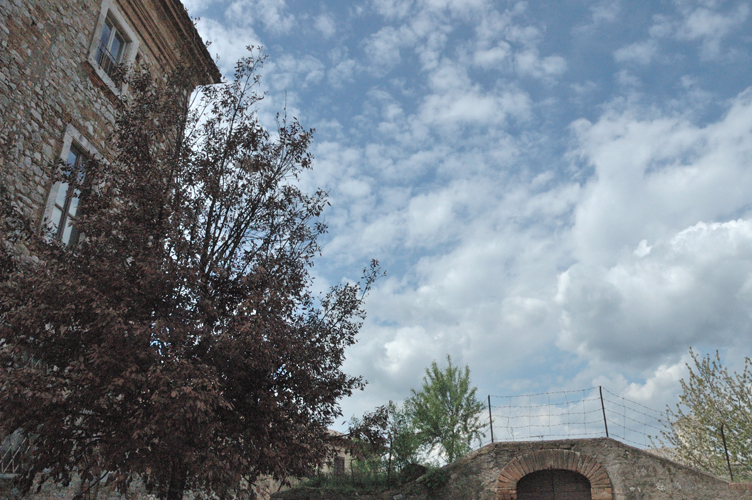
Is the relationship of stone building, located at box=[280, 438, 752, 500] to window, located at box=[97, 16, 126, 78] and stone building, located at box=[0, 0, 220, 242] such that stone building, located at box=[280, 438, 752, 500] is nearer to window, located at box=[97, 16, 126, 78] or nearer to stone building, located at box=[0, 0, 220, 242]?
stone building, located at box=[0, 0, 220, 242]

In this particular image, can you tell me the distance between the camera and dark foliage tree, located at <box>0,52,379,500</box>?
16.7 ft

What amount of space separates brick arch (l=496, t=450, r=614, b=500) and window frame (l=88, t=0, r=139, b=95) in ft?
35.1

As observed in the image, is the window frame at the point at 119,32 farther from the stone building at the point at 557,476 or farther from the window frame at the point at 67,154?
the stone building at the point at 557,476

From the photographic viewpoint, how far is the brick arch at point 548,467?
10.9 meters

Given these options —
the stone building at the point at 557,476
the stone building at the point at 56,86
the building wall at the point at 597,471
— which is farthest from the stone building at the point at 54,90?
the building wall at the point at 597,471

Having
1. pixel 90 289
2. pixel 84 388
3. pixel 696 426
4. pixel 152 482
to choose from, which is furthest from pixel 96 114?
pixel 696 426

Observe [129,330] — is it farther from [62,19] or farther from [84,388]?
[62,19]

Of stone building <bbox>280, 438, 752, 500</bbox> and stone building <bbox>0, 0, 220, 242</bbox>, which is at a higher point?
stone building <bbox>0, 0, 220, 242</bbox>

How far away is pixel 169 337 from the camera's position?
534cm

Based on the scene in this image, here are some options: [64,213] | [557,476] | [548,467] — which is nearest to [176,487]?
[64,213]

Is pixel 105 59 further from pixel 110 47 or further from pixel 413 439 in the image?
pixel 413 439

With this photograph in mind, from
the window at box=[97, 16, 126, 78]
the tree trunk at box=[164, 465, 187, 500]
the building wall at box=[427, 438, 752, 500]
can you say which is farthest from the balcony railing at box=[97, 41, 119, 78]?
the building wall at box=[427, 438, 752, 500]

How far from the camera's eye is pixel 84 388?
5.29m

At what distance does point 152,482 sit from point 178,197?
129 inches
